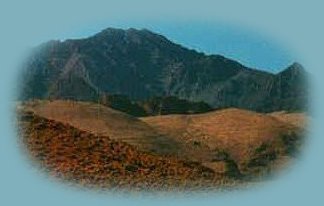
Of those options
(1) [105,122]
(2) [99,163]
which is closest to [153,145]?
(1) [105,122]

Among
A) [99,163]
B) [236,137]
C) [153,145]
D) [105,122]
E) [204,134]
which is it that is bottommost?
[99,163]

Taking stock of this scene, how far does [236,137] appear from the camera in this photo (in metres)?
92.4

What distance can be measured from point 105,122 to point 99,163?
43.8 m

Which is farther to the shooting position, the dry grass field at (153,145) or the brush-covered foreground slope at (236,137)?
the brush-covered foreground slope at (236,137)

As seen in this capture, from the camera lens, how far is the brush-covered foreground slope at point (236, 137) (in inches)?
3287

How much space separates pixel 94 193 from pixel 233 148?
199ft

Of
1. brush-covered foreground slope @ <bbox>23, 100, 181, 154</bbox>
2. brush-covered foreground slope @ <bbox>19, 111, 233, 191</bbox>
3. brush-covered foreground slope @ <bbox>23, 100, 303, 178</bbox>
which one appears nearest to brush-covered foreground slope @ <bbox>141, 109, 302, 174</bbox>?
brush-covered foreground slope @ <bbox>23, 100, 303, 178</bbox>

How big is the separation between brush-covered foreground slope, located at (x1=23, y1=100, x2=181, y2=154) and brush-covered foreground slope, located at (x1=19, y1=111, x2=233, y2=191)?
3278 cm

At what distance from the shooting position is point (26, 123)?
1496 inches

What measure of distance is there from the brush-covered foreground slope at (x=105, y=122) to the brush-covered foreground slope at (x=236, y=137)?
3136 millimetres

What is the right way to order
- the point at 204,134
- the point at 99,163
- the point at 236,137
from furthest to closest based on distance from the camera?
the point at 236,137 < the point at 204,134 < the point at 99,163

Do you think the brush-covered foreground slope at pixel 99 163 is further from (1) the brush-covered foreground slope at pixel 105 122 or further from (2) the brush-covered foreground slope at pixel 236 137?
(2) the brush-covered foreground slope at pixel 236 137

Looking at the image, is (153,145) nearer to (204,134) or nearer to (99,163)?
(204,134)

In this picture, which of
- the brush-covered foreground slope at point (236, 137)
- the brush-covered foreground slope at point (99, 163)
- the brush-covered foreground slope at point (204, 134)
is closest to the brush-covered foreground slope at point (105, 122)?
the brush-covered foreground slope at point (204, 134)
